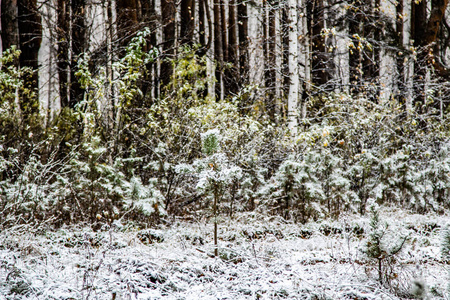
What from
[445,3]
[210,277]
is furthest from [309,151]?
[445,3]

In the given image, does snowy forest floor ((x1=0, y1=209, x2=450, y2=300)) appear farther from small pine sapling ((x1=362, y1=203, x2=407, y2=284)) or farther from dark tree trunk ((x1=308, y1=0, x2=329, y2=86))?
dark tree trunk ((x1=308, y1=0, x2=329, y2=86))

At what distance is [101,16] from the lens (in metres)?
8.17

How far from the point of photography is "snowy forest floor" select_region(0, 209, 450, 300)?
11.0 ft

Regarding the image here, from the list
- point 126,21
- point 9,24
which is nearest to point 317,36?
point 126,21

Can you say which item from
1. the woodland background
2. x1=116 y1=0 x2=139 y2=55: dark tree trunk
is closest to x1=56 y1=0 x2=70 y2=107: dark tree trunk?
the woodland background

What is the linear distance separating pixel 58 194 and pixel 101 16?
4395 mm

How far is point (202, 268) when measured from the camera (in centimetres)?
398

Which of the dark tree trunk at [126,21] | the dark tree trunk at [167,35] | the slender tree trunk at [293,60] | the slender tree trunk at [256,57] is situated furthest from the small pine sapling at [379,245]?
the dark tree trunk at [167,35]

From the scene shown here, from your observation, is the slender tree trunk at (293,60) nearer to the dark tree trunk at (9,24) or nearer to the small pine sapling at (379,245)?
the small pine sapling at (379,245)

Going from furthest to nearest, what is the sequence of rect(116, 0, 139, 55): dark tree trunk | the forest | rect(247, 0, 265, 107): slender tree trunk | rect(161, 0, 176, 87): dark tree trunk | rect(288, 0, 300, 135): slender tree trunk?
rect(161, 0, 176, 87): dark tree trunk < rect(247, 0, 265, 107): slender tree trunk < rect(116, 0, 139, 55): dark tree trunk < rect(288, 0, 300, 135): slender tree trunk < the forest

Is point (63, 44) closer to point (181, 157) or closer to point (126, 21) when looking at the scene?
point (126, 21)

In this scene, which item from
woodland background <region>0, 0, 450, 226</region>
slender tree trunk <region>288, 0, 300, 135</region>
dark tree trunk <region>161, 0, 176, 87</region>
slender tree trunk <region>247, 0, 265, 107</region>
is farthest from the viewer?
dark tree trunk <region>161, 0, 176, 87</region>

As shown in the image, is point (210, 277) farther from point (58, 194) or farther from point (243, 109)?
point (243, 109)

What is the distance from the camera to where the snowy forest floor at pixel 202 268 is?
3.34 m
